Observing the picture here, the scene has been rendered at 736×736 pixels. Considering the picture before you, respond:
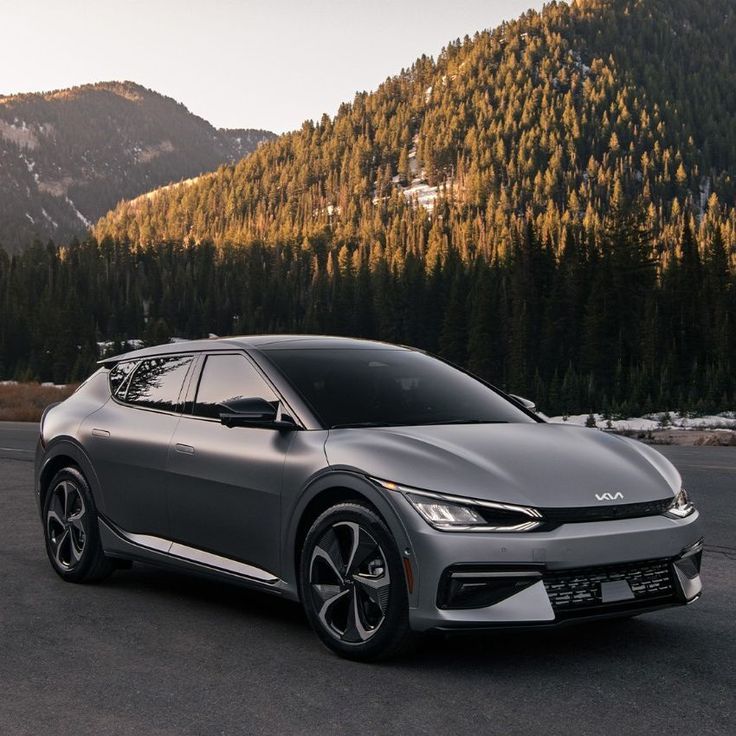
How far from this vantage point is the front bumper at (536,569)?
4.58 meters

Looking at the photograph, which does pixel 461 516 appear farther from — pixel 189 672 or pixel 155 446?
pixel 155 446

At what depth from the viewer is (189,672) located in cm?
496

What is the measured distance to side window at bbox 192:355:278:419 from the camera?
6.07 meters

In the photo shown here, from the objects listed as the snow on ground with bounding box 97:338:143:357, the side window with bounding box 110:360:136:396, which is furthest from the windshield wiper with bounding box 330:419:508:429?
the snow on ground with bounding box 97:338:143:357

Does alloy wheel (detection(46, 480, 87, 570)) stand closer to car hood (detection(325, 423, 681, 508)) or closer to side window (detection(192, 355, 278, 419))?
side window (detection(192, 355, 278, 419))

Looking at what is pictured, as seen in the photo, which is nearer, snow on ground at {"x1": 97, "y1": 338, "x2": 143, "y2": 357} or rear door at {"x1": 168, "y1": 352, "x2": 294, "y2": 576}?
rear door at {"x1": 168, "y1": 352, "x2": 294, "y2": 576}

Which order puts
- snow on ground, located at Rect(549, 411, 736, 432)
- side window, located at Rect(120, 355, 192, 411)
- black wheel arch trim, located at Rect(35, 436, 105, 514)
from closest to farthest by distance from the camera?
side window, located at Rect(120, 355, 192, 411)
black wheel arch trim, located at Rect(35, 436, 105, 514)
snow on ground, located at Rect(549, 411, 736, 432)

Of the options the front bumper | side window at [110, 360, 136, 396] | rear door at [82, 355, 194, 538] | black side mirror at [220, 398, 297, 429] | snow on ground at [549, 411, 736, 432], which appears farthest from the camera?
snow on ground at [549, 411, 736, 432]

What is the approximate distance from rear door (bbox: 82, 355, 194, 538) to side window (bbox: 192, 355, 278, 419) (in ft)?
0.68

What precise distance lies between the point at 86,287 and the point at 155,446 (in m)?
174

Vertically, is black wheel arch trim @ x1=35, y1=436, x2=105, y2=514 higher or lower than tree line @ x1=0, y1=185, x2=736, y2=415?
higher

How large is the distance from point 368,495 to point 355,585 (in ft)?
1.46

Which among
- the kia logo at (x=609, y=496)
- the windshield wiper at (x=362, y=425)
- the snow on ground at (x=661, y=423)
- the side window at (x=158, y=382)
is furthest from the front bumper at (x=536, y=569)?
the snow on ground at (x=661, y=423)

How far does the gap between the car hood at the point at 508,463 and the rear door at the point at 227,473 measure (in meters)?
0.49
